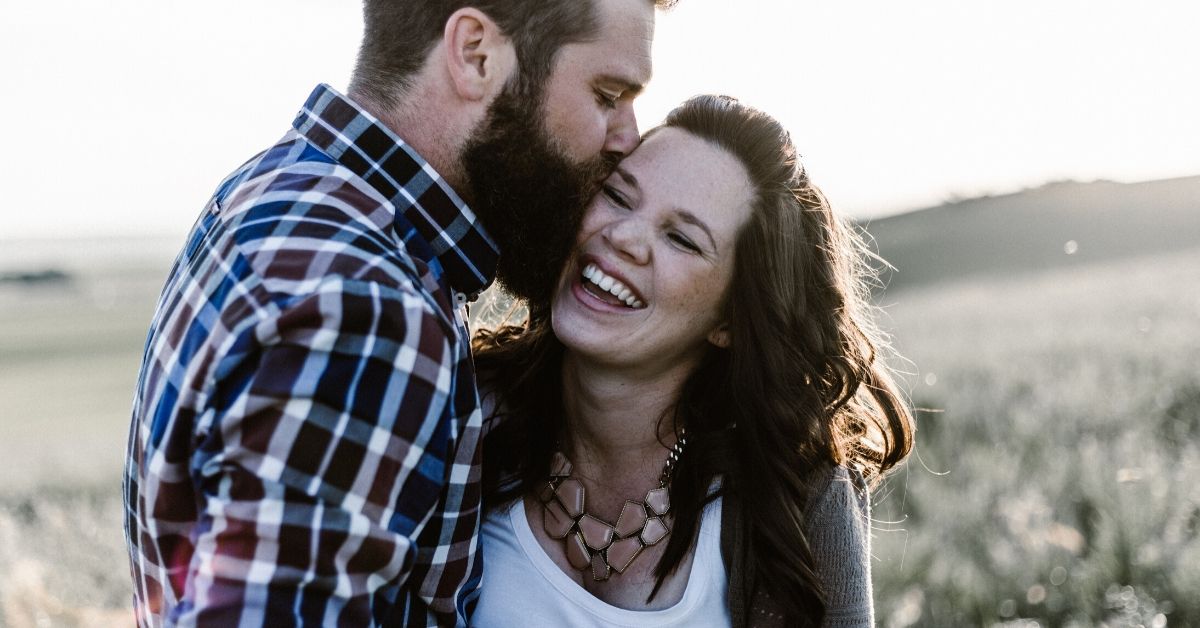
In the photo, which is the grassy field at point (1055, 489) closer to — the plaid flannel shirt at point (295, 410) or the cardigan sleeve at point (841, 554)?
the cardigan sleeve at point (841, 554)

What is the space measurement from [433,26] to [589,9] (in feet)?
1.31

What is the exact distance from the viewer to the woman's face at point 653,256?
9.93 ft

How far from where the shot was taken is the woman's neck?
3.28 metres

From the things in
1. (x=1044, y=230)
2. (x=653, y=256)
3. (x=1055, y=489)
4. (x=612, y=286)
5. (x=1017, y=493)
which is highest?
(x=653, y=256)

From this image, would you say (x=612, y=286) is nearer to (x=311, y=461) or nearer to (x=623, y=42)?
(x=623, y=42)

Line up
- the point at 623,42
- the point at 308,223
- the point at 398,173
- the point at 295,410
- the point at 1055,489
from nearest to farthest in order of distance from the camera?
the point at 295,410, the point at 308,223, the point at 398,173, the point at 623,42, the point at 1055,489

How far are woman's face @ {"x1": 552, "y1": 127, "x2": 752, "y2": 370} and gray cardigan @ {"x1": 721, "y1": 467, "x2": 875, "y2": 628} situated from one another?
0.58 m

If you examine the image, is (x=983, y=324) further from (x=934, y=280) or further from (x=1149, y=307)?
(x=934, y=280)

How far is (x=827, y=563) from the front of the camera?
296 cm

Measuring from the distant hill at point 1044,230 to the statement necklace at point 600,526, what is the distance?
52.2 ft

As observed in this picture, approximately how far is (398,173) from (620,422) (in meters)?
1.41

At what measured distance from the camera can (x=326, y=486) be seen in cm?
166

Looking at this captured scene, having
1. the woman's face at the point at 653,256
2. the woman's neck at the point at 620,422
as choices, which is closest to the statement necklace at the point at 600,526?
the woman's neck at the point at 620,422

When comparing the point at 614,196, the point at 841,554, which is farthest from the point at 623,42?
the point at 841,554
